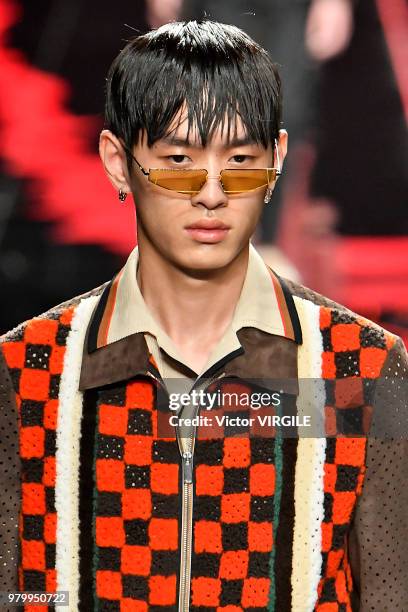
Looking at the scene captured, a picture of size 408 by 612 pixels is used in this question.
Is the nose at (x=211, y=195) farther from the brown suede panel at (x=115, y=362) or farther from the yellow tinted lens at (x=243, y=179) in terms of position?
the brown suede panel at (x=115, y=362)

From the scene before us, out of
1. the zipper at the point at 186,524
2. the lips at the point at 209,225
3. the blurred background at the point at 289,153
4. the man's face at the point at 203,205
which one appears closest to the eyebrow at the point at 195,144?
the man's face at the point at 203,205

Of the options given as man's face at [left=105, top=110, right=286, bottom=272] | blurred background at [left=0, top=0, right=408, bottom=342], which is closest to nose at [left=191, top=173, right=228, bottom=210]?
man's face at [left=105, top=110, right=286, bottom=272]

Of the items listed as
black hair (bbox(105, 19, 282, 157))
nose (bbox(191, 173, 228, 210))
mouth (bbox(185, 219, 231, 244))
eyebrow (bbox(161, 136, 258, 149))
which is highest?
black hair (bbox(105, 19, 282, 157))

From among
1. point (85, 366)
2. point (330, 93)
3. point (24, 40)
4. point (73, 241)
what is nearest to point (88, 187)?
point (73, 241)

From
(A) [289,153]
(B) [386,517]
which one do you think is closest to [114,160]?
(B) [386,517]

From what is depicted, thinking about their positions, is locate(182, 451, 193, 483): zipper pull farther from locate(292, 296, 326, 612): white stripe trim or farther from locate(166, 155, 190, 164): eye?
locate(166, 155, 190, 164): eye

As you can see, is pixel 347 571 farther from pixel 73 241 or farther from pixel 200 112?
pixel 73 241

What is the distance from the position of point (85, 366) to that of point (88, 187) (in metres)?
1.14

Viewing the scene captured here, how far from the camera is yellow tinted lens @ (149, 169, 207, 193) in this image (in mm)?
1657

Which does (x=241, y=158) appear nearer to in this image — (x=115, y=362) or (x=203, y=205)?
(x=203, y=205)

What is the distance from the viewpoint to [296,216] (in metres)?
2.79

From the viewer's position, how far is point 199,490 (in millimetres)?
1750

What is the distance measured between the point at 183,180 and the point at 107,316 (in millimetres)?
294

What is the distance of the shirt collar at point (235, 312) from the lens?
1.79 metres
